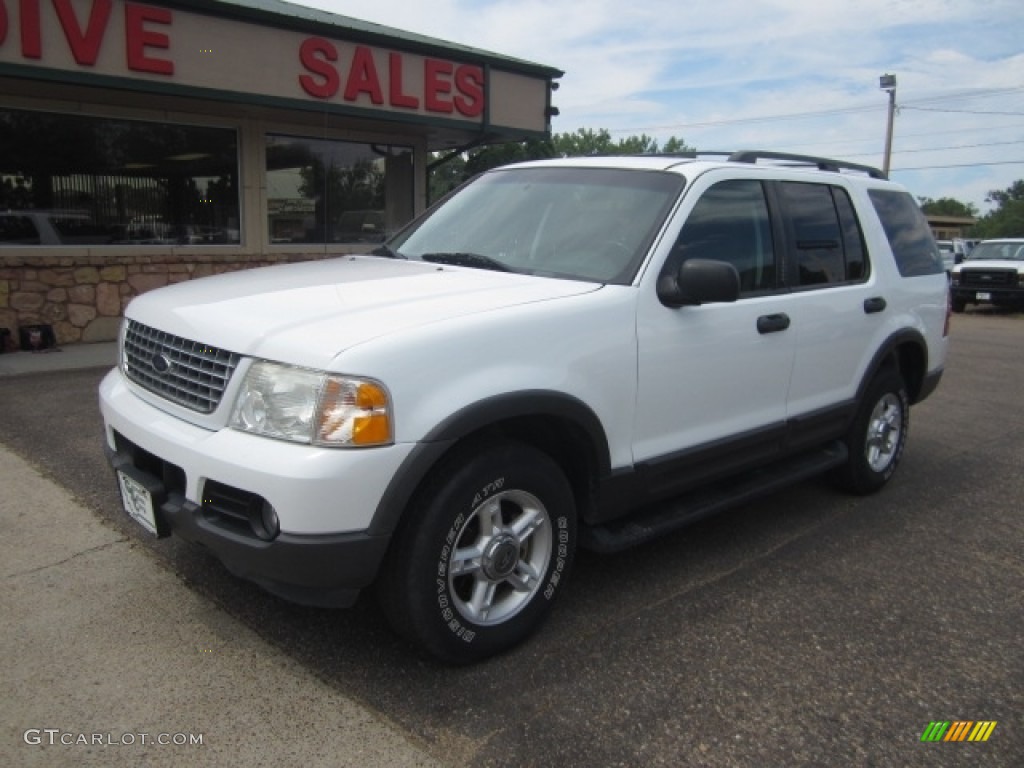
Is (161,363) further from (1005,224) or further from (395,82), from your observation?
(1005,224)

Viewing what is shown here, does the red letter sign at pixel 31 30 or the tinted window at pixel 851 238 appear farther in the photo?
the red letter sign at pixel 31 30

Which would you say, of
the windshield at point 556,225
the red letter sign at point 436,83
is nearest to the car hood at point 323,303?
the windshield at point 556,225

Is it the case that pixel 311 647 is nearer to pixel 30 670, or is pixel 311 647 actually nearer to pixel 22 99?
pixel 30 670

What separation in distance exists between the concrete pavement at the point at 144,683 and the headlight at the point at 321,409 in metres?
0.91

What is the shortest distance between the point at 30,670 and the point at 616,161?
10.7 ft

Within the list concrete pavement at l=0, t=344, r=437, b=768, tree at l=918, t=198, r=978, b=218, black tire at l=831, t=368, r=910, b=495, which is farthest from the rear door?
tree at l=918, t=198, r=978, b=218

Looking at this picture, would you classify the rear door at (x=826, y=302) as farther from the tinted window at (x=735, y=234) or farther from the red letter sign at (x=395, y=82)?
the red letter sign at (x=395, y=82)

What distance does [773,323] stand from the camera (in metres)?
3.93

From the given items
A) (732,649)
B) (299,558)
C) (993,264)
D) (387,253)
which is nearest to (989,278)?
(993,264)

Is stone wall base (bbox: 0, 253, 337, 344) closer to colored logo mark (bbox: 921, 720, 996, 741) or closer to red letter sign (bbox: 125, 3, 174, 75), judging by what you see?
red letter sign (bbox: 125, 3, 174, 75)

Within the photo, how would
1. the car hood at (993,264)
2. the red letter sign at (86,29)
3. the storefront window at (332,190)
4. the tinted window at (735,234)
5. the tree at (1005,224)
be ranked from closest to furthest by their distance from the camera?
the tinted window at (735,234) < the red letter sign at (86,29) < the storefront window at (332,190) < the car hood at (993,264) < the tree at (1005,224)

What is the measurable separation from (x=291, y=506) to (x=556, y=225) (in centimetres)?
192

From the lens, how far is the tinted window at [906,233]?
16.6ft

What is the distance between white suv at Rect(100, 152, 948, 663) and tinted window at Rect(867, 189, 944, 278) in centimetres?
43
